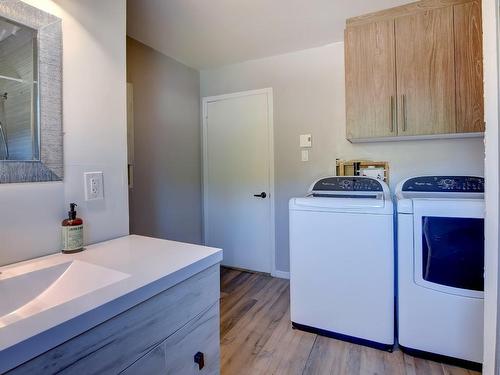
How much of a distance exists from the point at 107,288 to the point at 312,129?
2.29 m

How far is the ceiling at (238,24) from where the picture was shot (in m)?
1.86

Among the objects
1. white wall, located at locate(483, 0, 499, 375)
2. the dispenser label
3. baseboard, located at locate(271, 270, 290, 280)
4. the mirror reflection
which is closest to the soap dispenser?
the dispenser label

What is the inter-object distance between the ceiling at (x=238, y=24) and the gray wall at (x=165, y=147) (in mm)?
230

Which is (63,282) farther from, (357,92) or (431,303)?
(357,92)

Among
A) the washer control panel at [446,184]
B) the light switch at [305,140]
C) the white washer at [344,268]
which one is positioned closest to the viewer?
the white washer at [344,268]

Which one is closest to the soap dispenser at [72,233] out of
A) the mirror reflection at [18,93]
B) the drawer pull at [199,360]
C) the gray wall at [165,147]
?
the mirror reflection at [18,93]

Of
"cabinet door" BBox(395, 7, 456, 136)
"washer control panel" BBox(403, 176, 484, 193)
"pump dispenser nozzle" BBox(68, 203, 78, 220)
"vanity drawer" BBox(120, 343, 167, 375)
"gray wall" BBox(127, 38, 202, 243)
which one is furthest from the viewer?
"gray wall" BBox(127, 38, 202, 243)

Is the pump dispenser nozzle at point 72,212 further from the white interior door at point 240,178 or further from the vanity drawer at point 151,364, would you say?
the white interior door at point 240,178

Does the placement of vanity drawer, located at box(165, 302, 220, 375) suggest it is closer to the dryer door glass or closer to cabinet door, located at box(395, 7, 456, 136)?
the dryer door glass

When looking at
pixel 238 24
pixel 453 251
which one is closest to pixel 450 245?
pixel 453 251

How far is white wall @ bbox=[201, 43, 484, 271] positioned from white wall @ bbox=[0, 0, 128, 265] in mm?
1715

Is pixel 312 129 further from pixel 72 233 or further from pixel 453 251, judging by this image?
pixel 72 233

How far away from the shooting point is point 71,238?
1033mm

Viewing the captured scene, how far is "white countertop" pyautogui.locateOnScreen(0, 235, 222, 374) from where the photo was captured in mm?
511
